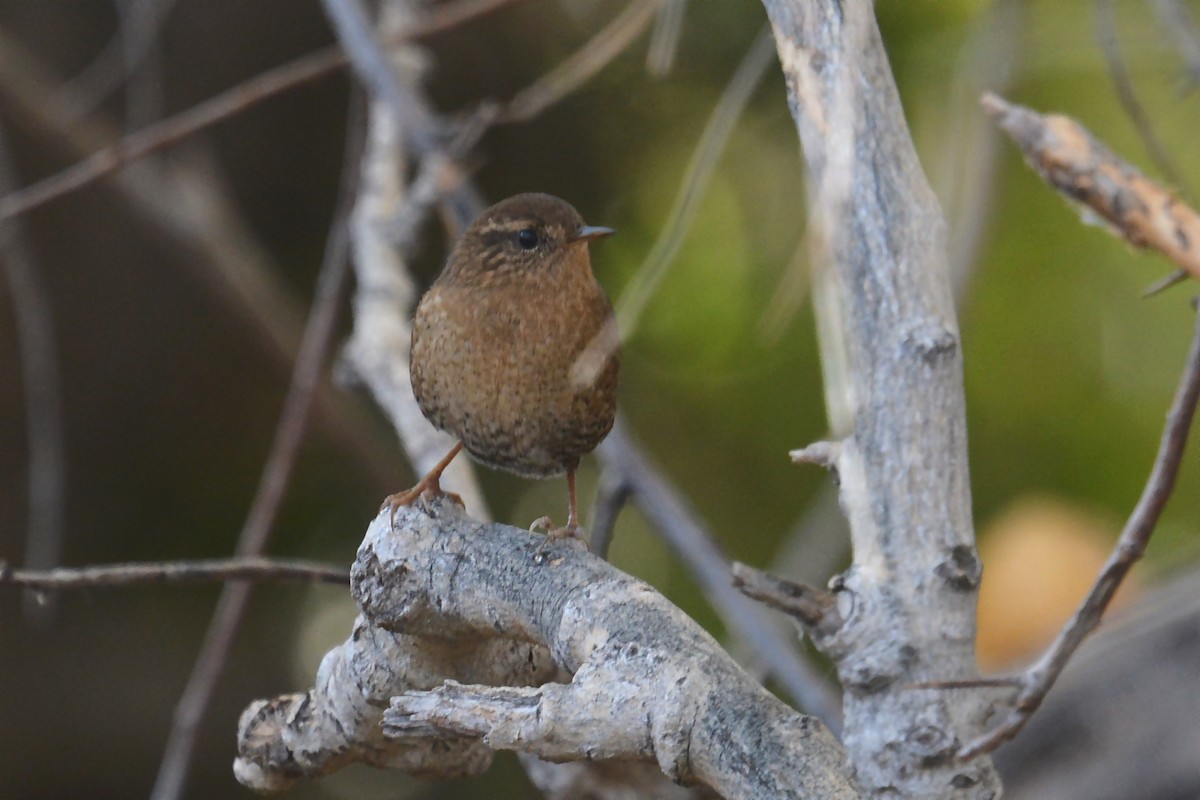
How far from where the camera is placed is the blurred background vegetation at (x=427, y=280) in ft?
14.6

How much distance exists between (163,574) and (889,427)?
1008mm

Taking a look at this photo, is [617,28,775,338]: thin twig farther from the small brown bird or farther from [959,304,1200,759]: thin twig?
[959,304,1200,759]: thin twig

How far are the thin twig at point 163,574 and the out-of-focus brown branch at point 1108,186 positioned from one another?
108 cm

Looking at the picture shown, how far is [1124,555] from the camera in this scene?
121cm

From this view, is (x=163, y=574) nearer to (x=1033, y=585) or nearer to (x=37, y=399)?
(x=37, y=399)

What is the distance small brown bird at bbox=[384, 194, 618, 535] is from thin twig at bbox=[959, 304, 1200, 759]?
97 centimetres

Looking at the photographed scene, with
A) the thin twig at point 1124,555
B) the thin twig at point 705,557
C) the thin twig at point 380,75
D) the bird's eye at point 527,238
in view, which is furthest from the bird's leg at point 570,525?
the thin twig at point 380,75

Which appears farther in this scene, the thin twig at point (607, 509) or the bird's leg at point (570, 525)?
the thin twig at point (607, 509)

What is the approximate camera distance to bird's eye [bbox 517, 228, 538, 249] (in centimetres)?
244

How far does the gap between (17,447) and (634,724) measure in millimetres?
3694

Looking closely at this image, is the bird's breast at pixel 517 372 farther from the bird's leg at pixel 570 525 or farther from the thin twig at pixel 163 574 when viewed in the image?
the thin twig at pixel 163 574

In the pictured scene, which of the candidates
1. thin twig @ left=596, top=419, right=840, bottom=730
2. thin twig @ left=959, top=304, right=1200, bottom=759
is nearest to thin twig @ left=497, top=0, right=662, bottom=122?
thin twig @ left=596, top=419, right=840, bottom=730

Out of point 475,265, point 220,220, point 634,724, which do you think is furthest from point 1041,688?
point 220,220

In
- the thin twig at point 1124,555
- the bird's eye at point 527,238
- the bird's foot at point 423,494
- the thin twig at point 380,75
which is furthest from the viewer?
the thin twig at point 380,75
